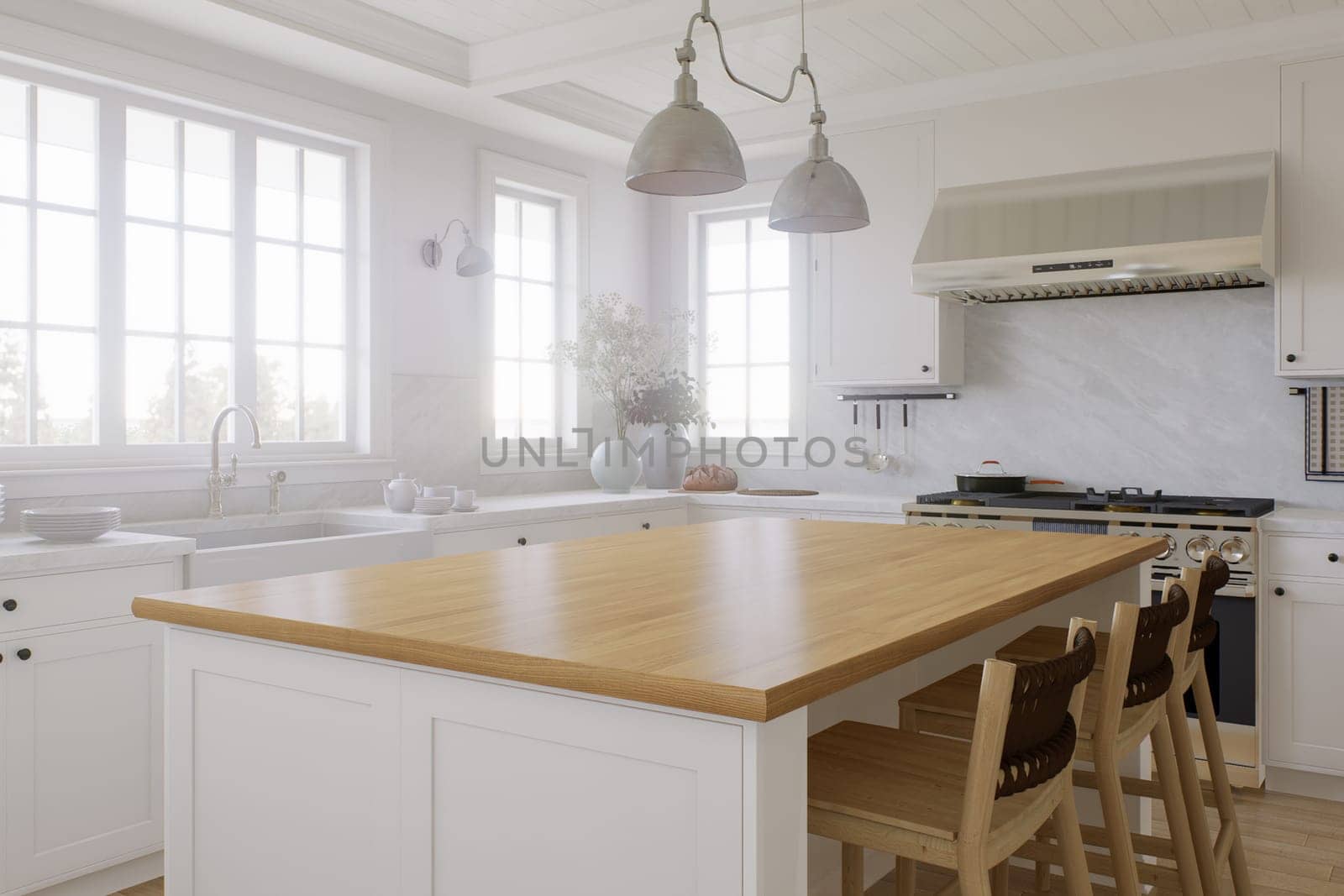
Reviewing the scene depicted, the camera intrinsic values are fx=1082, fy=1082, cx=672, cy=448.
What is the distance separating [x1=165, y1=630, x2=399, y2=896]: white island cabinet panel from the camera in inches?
64.9

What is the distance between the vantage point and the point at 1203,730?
2709mm

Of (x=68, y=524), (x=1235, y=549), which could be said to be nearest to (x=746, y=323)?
(x=1235, y=549)

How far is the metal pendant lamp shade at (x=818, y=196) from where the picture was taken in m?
2.90

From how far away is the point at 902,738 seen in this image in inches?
76.2

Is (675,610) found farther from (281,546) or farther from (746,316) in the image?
(746,316)

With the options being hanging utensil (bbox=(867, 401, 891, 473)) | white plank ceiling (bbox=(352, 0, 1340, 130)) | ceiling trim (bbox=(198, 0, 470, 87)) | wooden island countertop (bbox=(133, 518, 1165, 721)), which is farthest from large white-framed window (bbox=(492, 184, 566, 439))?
wooden island countertop (bbox=(133, 518, 1165, 721))

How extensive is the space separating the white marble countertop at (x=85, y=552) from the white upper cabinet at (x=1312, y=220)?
380cm

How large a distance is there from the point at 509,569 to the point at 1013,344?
11.0 feet

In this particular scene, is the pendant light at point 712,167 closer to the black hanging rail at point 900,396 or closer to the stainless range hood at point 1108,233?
the stainless range hood at point 1108,233

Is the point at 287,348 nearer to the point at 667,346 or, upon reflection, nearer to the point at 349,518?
the point at 349,518

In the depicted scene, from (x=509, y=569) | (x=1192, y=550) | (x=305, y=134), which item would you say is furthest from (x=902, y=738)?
(x=305, y=134)

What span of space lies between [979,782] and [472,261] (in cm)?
376

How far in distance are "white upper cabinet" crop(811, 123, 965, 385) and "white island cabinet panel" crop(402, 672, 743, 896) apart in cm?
361

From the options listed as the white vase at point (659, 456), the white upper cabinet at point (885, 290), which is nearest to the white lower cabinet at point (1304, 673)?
the white upper cabinet at point (885, 290)
